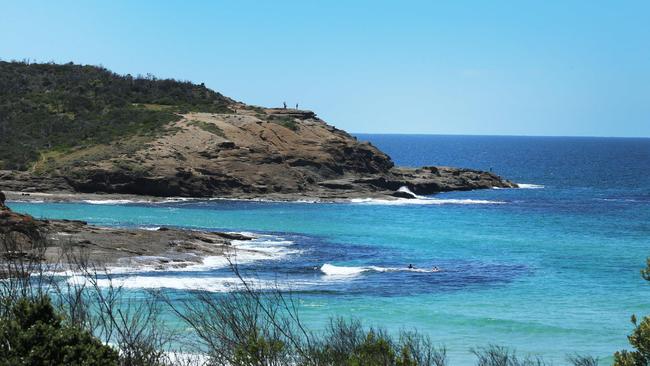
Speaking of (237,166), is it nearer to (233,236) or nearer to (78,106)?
(78,106)

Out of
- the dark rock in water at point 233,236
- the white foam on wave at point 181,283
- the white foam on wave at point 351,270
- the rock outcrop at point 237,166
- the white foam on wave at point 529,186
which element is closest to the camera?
the white foam on wave at point 181,283

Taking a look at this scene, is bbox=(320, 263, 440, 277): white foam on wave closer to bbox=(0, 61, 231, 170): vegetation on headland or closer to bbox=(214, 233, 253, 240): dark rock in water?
bbox=(214, 233, 253, 240): dark rock in water

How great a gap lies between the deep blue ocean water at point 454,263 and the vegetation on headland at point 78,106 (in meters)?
17.8

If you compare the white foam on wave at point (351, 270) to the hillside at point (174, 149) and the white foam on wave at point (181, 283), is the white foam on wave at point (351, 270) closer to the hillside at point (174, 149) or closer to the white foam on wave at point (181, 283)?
the white foam on wave at point (181, 283)

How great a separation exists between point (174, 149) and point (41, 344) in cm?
6473

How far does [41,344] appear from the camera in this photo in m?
12.1

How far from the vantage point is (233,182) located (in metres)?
74.8

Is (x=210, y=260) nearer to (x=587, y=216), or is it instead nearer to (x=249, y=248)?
(x=249, y=248)

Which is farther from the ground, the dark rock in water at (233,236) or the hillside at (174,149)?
the hillside at (174,149)

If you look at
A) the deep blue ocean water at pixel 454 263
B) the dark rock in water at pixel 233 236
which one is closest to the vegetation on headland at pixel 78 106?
the deep blue ocean water at pixel 454 263

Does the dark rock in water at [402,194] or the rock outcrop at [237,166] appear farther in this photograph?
the dark rock in water at [402,194]

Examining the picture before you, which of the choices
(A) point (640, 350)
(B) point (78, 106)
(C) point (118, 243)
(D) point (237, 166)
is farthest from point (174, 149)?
(A) point (640, 350)

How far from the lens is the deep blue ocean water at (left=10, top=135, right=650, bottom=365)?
2914cm

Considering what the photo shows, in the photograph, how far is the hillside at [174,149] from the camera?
7156 centimetres
